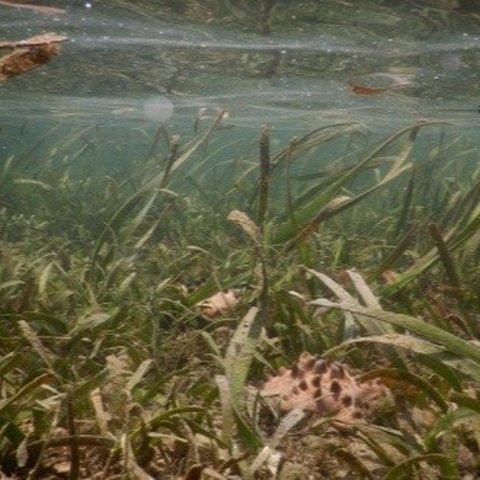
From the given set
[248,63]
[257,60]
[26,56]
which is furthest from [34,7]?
[26,56]

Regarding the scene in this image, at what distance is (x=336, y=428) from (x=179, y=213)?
7399 millimetres

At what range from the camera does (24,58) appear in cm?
504

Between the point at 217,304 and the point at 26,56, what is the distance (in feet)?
9.08

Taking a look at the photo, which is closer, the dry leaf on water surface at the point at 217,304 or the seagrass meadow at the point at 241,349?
the seagrass meadow at the point at 241,349

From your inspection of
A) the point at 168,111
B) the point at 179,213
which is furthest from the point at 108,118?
the point at 179,213

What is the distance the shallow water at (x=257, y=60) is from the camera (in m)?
11.0

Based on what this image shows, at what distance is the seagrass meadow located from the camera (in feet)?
9.28

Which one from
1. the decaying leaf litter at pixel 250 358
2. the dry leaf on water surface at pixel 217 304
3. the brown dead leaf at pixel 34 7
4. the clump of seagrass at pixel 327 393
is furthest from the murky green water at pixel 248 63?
the clump of seagrass at pixel 327 393

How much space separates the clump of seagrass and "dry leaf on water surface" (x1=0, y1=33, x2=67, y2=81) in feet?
11.2

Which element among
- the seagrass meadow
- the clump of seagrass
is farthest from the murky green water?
the clump of seagrass

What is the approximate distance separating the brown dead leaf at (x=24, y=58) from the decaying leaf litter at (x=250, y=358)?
180cm

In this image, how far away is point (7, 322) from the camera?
474 centimetres

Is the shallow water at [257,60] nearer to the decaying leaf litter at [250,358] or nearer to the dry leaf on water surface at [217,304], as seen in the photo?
the decaying leaf litter at [250,358]

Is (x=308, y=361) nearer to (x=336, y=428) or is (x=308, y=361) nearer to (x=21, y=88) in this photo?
(x=336, y=428)
